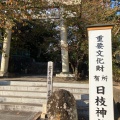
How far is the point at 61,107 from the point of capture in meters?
5.36

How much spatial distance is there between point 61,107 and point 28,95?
307cm

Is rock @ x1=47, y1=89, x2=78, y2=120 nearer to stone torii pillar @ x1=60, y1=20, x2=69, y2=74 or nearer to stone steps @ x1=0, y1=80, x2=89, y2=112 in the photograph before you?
stone steps @ x1=0, y1=80, x2=89, y2=112

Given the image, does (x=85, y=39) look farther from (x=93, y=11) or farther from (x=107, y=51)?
(x=107, y=51)

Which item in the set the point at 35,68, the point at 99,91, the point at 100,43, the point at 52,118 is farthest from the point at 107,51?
the point at 35,68

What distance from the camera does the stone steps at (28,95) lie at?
24.2ft

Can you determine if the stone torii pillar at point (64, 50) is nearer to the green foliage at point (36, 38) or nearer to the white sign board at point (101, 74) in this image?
the green foliage at point (36, 38)

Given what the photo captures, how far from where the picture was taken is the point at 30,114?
6879 millimetres

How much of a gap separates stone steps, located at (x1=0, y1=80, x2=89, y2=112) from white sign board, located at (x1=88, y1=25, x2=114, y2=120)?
3161 millimetres

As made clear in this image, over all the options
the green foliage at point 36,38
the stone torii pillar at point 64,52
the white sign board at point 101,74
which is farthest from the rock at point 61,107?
the green foliage at point 36,38

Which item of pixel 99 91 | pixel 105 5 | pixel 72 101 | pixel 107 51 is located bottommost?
pixel 72 101

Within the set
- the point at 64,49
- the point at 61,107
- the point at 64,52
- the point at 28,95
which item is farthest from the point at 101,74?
the point at 64,52

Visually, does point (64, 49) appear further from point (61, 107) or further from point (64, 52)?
point (61, 107)

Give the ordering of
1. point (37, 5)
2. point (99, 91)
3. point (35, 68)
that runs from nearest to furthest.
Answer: point (99, 91) → point (37, 5) → point (35, 68)

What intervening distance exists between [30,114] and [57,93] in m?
1.83
